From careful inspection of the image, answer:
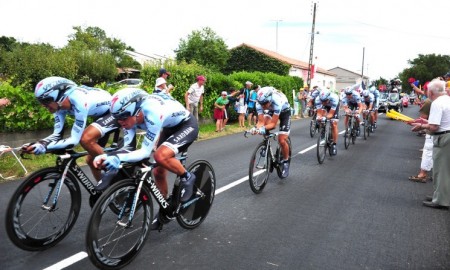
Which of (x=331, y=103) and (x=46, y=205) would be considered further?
(x=331, y=103)

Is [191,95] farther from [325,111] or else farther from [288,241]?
[288,241]

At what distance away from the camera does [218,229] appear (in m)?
4.88

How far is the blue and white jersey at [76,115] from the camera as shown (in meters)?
4.13

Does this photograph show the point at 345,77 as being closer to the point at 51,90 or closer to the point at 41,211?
the point at 51,90

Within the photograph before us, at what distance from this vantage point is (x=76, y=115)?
4.41m

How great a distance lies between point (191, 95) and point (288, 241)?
977 centimetres

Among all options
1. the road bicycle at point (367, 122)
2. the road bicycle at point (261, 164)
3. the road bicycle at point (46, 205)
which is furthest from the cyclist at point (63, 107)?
the road bicycle at point (367, 122)

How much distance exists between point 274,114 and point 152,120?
3.43 meters

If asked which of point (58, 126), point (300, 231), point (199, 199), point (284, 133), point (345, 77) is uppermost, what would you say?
point (345, 77)

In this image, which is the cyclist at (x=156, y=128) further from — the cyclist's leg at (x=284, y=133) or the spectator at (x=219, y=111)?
the spectator at (x=219, y=111)

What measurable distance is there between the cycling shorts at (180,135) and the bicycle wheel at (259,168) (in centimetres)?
220

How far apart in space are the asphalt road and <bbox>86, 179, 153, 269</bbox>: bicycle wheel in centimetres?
23

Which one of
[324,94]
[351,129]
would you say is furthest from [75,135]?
[351,129]

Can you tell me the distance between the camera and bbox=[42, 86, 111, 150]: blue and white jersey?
13.6ft
